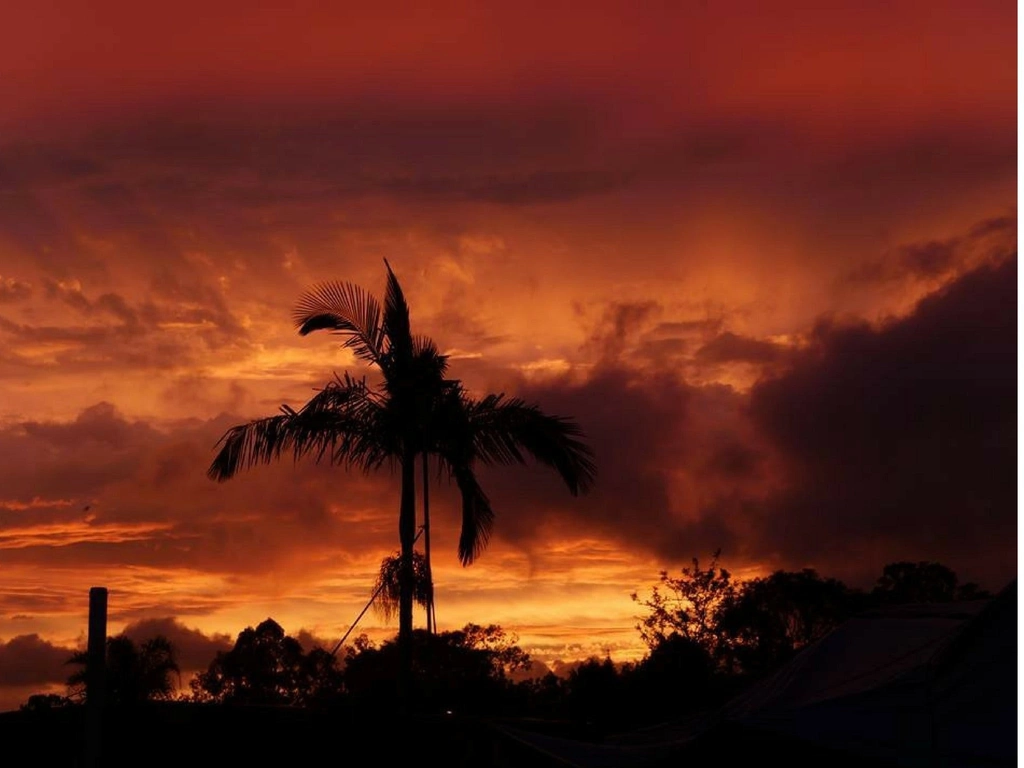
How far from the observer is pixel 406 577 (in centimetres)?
1952

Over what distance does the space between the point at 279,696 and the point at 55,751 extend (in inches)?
845

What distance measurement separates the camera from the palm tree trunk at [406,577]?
19000 millimetres

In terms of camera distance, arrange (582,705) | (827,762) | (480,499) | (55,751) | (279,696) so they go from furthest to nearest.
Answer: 1. (279,696)
2. (582,705)
3. (480,499)
4. (55,751)
5. (827,762)

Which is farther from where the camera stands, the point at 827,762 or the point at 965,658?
the point at 827,762

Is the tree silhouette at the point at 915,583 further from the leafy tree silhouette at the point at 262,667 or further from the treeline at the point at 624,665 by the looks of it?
the leafy tree silhouette at the point at 262,667

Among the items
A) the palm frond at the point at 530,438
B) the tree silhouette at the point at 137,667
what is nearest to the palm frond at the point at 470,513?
the palm frond at the point at 530,438

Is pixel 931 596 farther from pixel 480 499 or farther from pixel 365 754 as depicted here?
pixel 365 754

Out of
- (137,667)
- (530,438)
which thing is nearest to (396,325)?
(530,438)

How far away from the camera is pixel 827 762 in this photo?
41.5 feet

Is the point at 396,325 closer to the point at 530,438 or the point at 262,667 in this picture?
the point at 530,438

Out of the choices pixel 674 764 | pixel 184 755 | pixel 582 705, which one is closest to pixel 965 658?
pixel 674 764

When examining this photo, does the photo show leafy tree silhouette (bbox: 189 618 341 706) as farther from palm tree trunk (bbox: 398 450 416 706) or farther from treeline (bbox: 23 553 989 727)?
palm tree trunk (bbox: 398 450 416 706)

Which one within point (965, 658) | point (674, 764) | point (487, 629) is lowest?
point (674, 764)

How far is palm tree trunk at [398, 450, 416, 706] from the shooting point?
19000 millimetres
